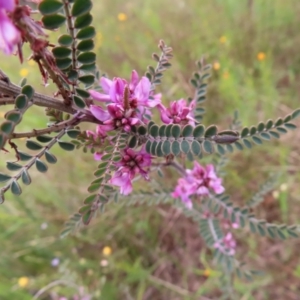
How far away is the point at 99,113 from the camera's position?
655mm

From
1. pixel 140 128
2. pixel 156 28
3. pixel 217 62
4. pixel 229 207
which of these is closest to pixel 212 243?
pixel 229 207

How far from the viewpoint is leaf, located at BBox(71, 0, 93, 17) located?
0.52 meters

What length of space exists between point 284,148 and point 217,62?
2.14ft

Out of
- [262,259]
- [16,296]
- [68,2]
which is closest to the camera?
[68,2]

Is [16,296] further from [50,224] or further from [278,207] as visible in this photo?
[278,207]

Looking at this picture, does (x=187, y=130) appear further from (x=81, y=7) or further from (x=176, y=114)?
(x=81, y=7)

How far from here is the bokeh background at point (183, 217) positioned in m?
1.62

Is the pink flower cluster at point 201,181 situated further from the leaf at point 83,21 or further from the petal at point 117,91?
the leaf at point 83,21

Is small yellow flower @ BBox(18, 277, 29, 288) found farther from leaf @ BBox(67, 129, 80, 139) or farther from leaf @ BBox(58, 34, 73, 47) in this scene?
leaf @ BBox(58, 34, 73, 47)

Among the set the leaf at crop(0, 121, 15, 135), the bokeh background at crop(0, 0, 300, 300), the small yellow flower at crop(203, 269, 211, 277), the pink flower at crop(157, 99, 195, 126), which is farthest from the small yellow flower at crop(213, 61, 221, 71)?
the leaf at crop(0, 121, 15, 135)

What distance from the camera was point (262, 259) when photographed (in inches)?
65.9

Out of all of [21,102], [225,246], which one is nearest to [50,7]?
[21,102]

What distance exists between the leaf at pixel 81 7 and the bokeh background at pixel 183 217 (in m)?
1.10

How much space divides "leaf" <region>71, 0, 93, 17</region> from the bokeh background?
3.60ft
